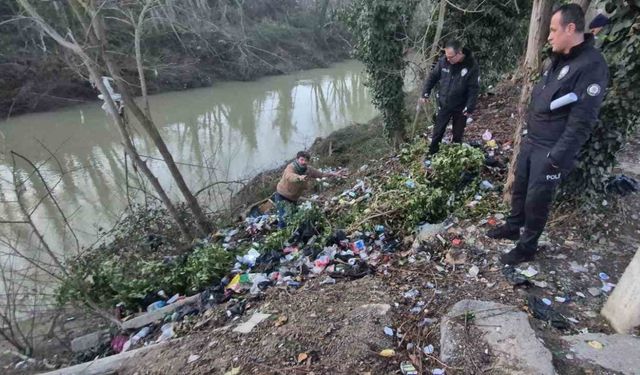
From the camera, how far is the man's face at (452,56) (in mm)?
4155

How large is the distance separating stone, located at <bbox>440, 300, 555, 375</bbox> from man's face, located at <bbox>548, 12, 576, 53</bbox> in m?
1.54

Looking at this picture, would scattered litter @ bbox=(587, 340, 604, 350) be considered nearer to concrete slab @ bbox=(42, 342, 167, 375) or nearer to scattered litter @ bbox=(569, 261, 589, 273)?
scattered litter @ bbox=(569, 261, 589, 273)

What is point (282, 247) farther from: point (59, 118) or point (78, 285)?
point (59, 118)

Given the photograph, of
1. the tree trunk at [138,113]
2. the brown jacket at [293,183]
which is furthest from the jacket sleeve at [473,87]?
Result: the tree trunk at [138,113]

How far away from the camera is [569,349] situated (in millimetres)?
2109

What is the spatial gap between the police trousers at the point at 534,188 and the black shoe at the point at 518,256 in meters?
0.03

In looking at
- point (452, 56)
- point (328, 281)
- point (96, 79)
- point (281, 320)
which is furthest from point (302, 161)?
point (96, 79)

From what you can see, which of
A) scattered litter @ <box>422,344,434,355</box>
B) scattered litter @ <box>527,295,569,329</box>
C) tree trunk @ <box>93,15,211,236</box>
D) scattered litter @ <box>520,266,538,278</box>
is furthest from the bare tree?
scattered litter @ <box>527,295,569,329</box>

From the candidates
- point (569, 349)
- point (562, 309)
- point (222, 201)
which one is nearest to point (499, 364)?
point (569, 349)

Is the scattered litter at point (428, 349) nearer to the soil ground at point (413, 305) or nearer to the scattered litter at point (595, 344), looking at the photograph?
the soil ground at point (413, 305)

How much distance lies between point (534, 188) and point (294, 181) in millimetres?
2809

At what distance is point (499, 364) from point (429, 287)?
0.79 metres

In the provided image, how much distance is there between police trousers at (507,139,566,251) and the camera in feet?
8.08

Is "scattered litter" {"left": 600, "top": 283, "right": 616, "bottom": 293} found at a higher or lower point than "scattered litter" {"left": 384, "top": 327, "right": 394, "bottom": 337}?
higher
